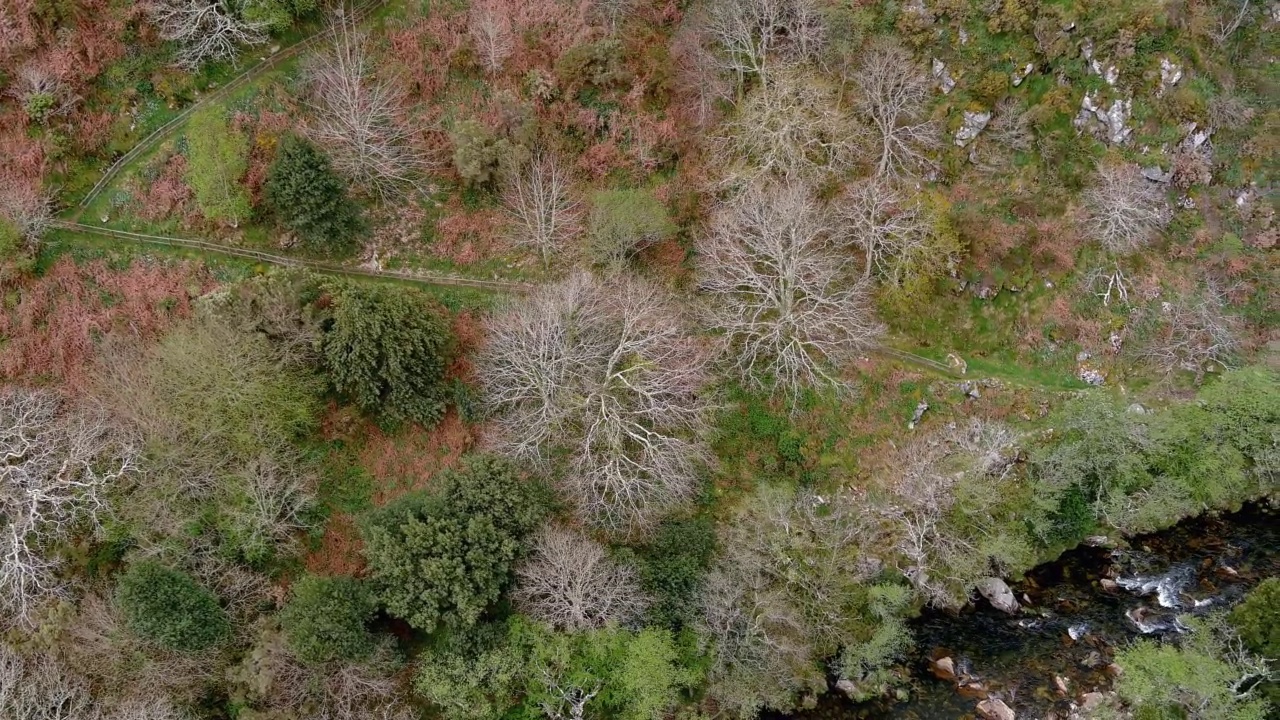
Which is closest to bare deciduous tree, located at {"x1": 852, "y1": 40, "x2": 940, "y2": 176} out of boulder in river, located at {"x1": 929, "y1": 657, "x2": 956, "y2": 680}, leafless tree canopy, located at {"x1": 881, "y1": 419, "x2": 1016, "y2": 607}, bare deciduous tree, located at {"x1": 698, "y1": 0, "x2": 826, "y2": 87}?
bare deciduous tree, located at {"x1": 698, "y1": 0, "x2": 826, "y2": 87}

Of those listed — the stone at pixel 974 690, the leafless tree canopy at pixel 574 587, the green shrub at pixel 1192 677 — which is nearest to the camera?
the green shrub at pixel 1192 677

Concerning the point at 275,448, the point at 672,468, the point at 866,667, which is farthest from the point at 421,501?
the point at 866,667

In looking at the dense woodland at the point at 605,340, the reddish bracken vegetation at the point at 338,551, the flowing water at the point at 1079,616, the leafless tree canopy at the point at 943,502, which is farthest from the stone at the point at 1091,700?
the reddish bracken vegetation at the point at 338,551

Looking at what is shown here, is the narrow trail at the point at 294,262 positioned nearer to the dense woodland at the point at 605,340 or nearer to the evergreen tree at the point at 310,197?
the dense woodland at the point at 605,340

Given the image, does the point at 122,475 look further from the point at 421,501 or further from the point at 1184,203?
the point at 1184,203

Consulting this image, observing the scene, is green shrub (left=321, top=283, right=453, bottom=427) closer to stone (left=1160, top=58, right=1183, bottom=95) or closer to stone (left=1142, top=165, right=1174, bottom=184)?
stone (left=1142, top=165, right=1174, bottom=184)

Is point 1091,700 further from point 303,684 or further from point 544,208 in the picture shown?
point 544,208
